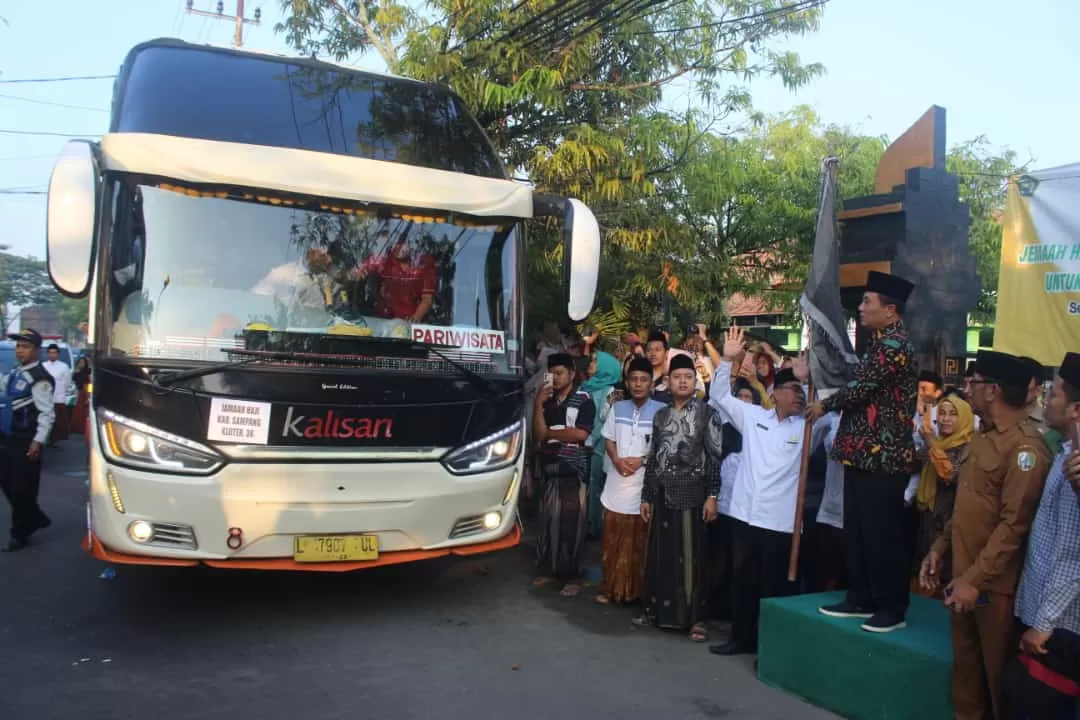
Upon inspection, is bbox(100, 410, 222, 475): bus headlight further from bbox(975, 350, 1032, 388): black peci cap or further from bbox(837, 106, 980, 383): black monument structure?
bbox(837, 106, 980, 383): black monument structure

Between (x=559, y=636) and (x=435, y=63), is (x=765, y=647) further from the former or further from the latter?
(x=435, y=63)

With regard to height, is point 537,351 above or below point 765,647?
above

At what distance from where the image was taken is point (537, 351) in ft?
32.7

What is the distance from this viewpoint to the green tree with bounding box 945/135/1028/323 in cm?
1698

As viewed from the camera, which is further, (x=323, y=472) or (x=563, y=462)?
(x=563, y=462)

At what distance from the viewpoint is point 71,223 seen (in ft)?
15.3

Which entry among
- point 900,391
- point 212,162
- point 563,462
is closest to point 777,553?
point 900,391

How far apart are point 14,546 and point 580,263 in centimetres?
551

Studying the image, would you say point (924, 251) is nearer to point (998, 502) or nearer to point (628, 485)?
point (628, 485)

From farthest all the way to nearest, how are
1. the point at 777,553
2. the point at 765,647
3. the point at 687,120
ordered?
the point at 687,120 → the point at 777,553 → the point at 765,647

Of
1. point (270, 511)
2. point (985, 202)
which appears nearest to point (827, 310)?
point (270, 511)

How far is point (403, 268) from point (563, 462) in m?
2.00

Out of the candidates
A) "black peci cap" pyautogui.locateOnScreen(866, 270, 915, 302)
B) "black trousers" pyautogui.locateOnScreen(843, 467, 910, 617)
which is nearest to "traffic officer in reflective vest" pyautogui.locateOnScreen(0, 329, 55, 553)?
"black trousers" pyautogui.locateOnScreen(843, 467, 910, 617)

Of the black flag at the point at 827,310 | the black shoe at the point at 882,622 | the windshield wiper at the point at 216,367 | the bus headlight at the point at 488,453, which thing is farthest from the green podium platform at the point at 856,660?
the windshield wiper at the point at 216,367
